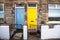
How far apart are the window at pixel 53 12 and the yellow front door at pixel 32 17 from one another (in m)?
1.64

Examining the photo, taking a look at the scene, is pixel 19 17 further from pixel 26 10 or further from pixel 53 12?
pixel 53 12

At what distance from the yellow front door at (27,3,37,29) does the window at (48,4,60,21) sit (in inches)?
64.6

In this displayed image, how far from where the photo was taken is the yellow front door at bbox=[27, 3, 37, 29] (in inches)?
707

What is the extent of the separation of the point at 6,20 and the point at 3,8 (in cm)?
141

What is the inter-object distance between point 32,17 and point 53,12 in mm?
2512

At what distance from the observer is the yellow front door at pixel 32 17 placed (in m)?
18.0

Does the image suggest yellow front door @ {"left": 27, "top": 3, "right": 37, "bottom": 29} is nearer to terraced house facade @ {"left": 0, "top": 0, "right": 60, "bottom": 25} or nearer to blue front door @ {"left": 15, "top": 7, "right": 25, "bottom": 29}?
terraced house facade @ {"left": 0, "top": 0, "right": 60, "bottom": 25}

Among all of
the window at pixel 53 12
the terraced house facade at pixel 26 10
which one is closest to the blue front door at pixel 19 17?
the terraced house facade at pixel 26 10

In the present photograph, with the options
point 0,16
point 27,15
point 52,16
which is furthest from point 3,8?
point 52,16

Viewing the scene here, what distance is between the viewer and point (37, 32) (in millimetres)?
17891

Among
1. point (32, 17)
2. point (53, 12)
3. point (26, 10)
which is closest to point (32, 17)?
point (32, 17)

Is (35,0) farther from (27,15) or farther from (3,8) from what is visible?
(3,8)

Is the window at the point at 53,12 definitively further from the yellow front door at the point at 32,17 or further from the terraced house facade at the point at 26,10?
the yellow front door at the point at 32,17

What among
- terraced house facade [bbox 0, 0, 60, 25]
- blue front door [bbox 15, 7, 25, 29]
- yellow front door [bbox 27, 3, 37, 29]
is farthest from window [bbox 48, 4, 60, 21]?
blue front door [bbox 15, 7, 25, 29]
